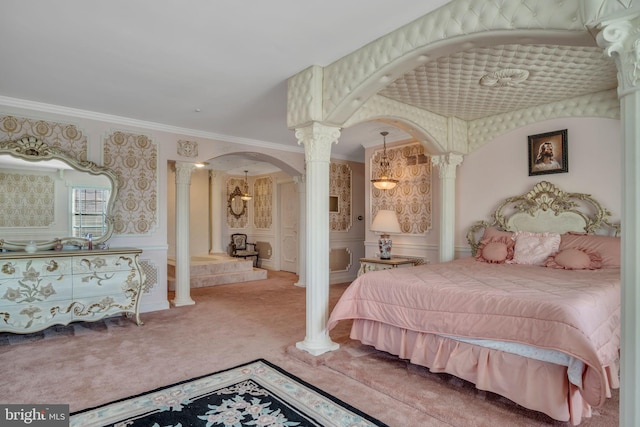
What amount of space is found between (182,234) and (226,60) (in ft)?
10.5

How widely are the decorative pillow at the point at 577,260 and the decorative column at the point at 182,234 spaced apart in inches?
186

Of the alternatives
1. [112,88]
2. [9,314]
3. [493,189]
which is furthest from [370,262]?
[9,314]

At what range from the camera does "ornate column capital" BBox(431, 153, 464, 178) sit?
16.0 ft

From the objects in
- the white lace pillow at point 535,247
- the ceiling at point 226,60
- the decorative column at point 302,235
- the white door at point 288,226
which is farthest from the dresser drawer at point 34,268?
the white door at point 288,226

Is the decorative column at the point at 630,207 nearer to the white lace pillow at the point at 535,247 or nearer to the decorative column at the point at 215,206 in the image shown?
the white lace pillow at the point at 535,247

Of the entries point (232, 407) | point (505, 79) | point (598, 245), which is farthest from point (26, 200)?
point (598, 245)

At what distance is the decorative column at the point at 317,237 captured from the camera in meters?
3.30

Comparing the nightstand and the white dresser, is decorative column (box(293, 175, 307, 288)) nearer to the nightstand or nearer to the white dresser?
the nightstand

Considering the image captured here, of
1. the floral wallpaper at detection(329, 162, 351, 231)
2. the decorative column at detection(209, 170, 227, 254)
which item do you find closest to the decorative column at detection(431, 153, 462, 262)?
the floral wallpaper at detection(329, 162, 351, 231)

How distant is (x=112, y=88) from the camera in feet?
12.2

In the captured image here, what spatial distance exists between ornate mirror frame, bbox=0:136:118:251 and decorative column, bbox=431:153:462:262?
4.24m

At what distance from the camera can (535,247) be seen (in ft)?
13.0

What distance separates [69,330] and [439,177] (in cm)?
491

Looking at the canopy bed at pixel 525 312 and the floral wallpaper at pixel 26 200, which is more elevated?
the floral wallpaper at pixel 26 200
